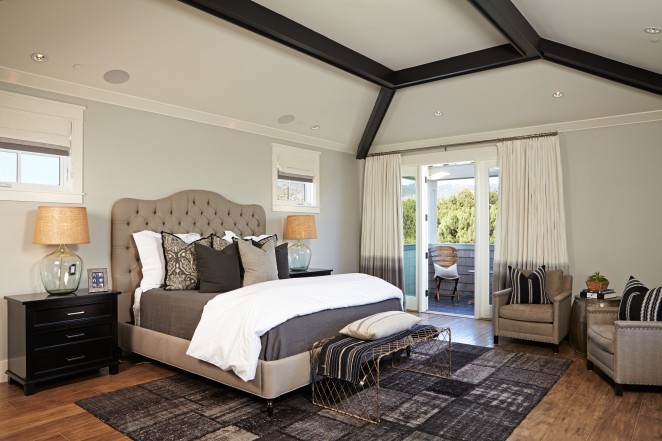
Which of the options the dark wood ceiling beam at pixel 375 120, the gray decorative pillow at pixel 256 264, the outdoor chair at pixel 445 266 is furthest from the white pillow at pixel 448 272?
the gray decorative pillow at pixel 256 264

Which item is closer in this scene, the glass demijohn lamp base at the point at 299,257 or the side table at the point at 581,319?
the side table at the point at 581,319

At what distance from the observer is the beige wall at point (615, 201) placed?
5.24 metres

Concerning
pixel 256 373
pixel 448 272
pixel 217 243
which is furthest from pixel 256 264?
pixel 448 272

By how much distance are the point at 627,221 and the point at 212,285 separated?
4.63 metres

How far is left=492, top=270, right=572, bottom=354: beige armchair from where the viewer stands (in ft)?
15.6

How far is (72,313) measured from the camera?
12.3 ft

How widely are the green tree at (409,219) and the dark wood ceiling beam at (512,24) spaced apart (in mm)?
3020

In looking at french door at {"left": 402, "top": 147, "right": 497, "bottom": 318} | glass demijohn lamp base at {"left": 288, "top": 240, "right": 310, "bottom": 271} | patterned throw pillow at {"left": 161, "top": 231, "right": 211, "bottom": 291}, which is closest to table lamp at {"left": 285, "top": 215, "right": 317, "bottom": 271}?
glass demijohn lamp base at {"left": 288, "top": 240, "right": 310, "bottom": 271}

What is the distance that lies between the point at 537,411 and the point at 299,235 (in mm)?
3526

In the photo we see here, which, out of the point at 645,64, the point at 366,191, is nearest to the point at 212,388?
the point at 366,191

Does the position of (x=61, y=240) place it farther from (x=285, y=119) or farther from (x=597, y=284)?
(x=597, y=284)

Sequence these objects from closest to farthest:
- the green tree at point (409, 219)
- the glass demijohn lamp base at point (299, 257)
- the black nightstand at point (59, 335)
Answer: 1. the black nightstand at point (59, 335)
2. the glass demijohn lamp base at point (299, 257)
3. the green tree at point (409, 219)

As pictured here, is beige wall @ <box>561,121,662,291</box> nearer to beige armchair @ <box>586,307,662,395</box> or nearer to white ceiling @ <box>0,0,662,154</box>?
white ceiling @ <box>0,0,662,154</box>

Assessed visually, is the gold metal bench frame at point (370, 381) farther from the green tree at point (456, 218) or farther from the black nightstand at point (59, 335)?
the green tree at point (456, 218)
